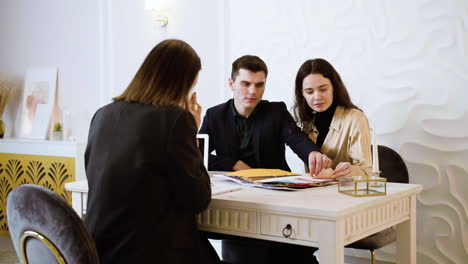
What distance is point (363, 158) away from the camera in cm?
291

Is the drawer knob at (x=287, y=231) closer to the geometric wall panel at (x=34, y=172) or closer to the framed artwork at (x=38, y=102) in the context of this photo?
the geometric wall panel at (x=34, y=172)

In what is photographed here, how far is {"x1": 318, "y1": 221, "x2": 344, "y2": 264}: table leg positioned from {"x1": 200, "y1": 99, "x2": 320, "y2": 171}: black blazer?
1.18 meters

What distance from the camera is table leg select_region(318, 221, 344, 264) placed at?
186cm

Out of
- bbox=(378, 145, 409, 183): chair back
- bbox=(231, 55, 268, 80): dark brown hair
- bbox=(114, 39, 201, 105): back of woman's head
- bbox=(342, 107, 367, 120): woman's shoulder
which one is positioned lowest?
bbox=(378, 145, 409, 183): chair back

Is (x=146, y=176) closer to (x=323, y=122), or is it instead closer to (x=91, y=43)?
(x=323, y=122)

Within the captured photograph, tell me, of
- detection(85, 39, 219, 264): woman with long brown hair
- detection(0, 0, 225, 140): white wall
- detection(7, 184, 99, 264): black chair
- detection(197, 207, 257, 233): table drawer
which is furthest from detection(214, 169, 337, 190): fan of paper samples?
detection(0, 0, 225, 140): white wall

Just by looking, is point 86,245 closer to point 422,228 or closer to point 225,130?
point 225,130

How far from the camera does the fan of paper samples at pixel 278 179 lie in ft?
7.66

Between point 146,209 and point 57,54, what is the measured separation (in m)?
3.65

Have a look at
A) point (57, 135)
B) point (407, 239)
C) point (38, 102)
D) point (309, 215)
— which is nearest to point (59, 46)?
point (38, 102)

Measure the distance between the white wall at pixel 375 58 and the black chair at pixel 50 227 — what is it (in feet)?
7.81

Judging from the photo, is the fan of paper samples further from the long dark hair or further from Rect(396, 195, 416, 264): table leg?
the long dark hair

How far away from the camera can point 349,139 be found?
3006 millimetres

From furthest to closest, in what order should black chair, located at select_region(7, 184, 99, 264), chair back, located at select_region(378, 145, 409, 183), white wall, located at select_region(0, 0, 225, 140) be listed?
white wall, located at select_region(0, 0, 225, 140) → chair back, located at select_region(378, 145, 409, 183) → black chair, located at select_region(7, 184, 99, 264)
